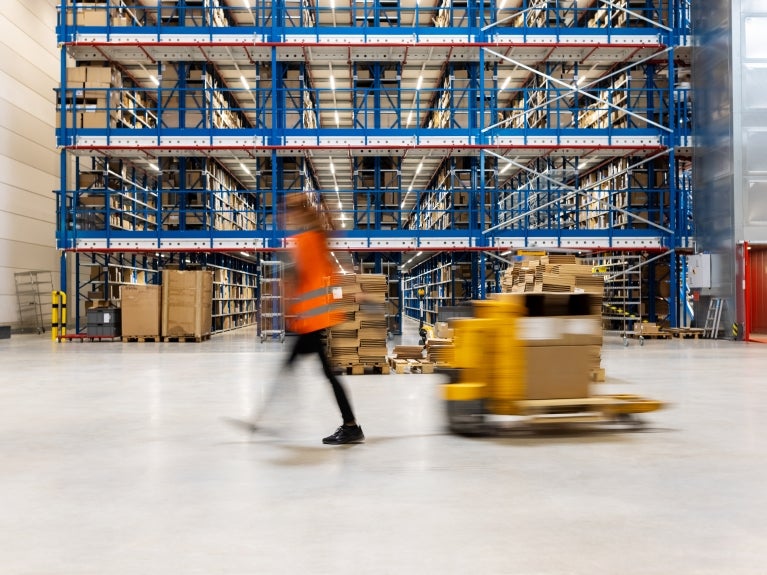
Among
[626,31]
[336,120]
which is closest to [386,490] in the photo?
[626,31]

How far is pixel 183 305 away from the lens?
1706cm

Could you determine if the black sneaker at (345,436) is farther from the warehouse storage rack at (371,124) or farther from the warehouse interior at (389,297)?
the warehouse storage rack at (371,124)

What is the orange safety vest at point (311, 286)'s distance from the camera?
5.01m

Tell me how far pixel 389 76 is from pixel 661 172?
→ 8.69m

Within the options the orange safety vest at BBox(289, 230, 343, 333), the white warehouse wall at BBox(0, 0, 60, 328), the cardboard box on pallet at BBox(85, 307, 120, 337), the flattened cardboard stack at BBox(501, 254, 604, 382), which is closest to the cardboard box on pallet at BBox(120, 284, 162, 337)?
the cardboard box on pallet at BBox(85, 307, 120, 337)

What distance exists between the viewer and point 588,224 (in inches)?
942

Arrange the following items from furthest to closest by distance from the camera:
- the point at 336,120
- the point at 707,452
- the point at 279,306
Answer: the point at 336,120
the point at 279,306
the point at 707,452

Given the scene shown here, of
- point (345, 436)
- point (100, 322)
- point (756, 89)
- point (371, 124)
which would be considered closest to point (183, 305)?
point (100, 322)

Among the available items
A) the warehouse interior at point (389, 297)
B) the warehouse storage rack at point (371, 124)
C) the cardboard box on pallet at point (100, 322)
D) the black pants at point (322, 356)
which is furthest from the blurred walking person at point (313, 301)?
the cardboard box on pallet at point (100, 322)

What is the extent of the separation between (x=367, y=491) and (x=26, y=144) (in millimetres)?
21958

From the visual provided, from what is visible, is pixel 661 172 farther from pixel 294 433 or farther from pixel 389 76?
pixel 294 433

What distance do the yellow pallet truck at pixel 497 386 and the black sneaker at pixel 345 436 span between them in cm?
84

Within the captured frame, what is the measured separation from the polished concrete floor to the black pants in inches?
11.4

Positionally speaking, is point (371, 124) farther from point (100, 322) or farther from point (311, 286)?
point (311, 286)
